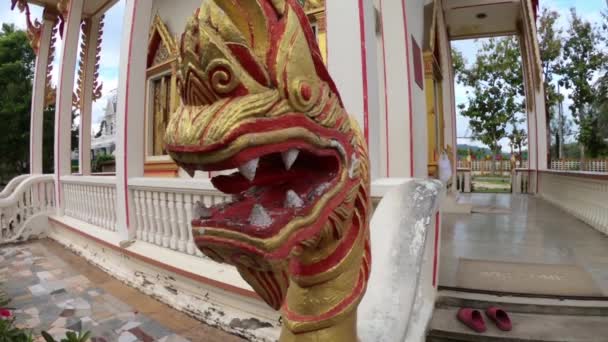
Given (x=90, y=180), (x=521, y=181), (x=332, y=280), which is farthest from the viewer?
(x=521, y=181)

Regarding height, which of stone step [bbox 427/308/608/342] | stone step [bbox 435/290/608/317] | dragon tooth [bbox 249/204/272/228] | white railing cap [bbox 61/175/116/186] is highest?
dragon tooth [bbox 249/204/272/228]

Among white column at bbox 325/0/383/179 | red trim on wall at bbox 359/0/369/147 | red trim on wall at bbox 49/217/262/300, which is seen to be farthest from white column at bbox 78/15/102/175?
red trim on wall at bbox 359/0/369/147

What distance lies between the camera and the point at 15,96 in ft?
54.5

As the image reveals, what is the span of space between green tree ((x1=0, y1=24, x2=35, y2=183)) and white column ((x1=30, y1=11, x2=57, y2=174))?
12.4 meters

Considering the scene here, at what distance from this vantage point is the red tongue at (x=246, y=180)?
0.74m

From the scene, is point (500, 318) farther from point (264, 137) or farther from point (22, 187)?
point (22, 187)

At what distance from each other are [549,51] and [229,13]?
19.8 meters

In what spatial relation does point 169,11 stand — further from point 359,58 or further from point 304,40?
point 304,40

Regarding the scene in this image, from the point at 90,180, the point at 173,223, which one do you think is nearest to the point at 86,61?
the point at 90,180

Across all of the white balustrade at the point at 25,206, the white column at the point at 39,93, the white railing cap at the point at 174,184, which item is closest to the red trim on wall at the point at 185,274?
the white railing cap at the point at 174,184

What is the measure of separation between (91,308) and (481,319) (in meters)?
2.73

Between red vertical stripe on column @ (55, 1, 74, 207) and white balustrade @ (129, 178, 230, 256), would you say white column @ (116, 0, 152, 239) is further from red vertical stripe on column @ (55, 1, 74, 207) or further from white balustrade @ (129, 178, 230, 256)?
red vertical stripe on column @ (55, 1, 74, 207)

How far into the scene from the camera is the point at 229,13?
2.05 ft

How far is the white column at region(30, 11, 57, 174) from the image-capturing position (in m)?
6.56
